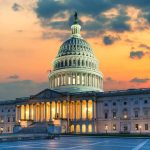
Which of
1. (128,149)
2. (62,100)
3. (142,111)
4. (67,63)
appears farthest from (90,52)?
(128,149)

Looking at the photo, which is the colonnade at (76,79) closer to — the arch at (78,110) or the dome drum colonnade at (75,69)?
the dome drum colonnade at (75,69)

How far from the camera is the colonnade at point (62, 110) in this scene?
13875cm

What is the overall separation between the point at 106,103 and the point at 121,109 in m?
6.93

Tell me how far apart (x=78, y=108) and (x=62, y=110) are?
20.6ft

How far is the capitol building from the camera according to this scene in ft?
428

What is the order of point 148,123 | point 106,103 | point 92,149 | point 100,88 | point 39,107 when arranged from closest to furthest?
1. point 92,149
2. point 148,123
3. point 106,103
4. point 39,107
5. point 100,88

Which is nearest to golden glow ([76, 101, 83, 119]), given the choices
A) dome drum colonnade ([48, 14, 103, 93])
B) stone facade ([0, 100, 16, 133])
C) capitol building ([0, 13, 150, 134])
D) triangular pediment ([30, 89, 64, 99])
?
capitol building ([0, 13, 150, 134])

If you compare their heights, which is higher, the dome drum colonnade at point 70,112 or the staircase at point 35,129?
the dome drum colonnade at point 70,112

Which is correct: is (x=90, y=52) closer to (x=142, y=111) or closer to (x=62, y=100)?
(x=62, y=100)

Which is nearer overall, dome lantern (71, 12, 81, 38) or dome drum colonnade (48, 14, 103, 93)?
dome drum colonnade (48, 14, 103, 93)

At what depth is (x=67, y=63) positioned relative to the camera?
171625 mm

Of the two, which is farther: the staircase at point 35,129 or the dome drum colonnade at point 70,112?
the dome drum colonnade at point 70,112

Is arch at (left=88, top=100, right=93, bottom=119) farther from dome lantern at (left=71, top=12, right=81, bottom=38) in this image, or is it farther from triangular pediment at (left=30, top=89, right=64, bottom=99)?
dome lantern at (left=71, top=12, right=81, bottom=38)

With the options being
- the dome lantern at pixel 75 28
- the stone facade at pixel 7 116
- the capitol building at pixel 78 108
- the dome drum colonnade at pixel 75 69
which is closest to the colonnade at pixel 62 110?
the capitol building at pixel 78 108
